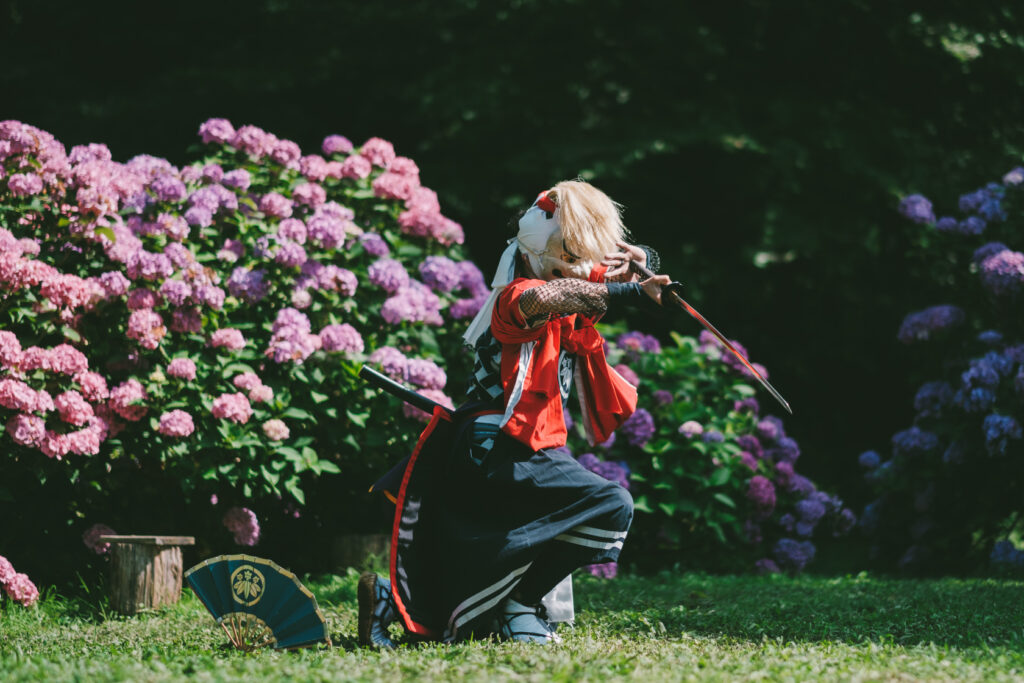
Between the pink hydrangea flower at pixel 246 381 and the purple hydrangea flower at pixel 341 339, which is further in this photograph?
the purple hydrangea flower at pixel 341 339

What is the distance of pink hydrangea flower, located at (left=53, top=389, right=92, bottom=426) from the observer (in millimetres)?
4074

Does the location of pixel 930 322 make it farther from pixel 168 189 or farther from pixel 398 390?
pixel 168 189

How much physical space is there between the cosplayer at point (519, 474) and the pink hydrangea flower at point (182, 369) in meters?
1.36

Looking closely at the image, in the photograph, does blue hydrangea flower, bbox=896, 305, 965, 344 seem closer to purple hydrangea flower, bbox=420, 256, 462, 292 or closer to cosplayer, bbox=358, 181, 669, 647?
purple hydrangea flower, bbox=420, 256, 462, 292

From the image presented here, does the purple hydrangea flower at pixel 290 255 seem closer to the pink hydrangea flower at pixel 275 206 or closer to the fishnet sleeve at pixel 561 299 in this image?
the pink hydrangea flower at pixel 275 206

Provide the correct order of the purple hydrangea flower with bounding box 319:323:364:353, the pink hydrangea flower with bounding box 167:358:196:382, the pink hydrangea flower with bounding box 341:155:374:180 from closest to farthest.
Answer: the pink hydrangea flower with bounding box 167:358:196:382
the purple hydrangea flower with bounding box 319:323:364:353
the pink hydrangea flower with bounding box 341:155:374:180

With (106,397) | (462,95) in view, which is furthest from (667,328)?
(106,397)

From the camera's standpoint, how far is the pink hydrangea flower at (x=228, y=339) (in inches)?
176

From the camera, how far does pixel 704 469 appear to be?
18.1ft

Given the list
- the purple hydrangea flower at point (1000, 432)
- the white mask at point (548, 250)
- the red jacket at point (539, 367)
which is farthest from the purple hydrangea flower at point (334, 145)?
the purple hydrangea flower at point (1000, 432)

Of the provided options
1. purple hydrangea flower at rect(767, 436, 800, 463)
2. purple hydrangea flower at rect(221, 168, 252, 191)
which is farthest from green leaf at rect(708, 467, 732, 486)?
purple hydrangea flower at rect(221, 168, 252, 191)

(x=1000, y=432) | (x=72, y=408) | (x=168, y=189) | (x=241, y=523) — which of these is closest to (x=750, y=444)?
(x=1000, y=432)

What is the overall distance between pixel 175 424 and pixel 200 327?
49 cm

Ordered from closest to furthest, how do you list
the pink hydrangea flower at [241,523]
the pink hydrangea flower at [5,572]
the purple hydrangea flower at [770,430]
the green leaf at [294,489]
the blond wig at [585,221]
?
the blond wig at [585,221] < the pink hydrangea flower at [5,572] < the green leaf at [294,489] < the pink hydrangea flower at [241,523] < the purple hydrangea flower at [770,430]
